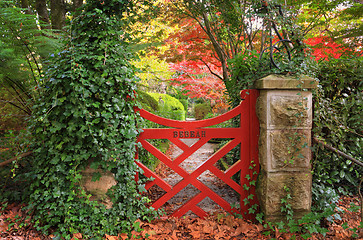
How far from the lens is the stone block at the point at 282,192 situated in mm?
2438

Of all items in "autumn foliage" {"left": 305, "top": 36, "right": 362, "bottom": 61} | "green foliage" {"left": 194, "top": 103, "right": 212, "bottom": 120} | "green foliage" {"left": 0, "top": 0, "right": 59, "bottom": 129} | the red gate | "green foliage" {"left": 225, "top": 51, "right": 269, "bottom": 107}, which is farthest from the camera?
"green foliage" {"left": 194, "top": 103, "right": 212, "bottom": 120}

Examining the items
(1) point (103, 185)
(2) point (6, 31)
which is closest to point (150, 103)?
(2) point (6, 31)

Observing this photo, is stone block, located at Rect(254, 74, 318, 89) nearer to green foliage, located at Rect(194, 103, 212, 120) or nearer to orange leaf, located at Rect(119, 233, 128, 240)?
orange leaf, located at Rect(119, 233, 128, 240)

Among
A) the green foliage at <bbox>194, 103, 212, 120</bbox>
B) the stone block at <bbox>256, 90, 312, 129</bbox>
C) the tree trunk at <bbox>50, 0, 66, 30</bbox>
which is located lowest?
the green foliage at <bbox>194, 103, 212, 120</bbox>

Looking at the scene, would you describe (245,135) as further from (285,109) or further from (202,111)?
(202,111)

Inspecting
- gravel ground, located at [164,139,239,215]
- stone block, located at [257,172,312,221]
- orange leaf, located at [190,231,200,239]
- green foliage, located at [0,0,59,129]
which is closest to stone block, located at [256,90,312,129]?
stone block, located at [257,172,312,221]

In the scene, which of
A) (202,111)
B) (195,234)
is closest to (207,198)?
(195,234)

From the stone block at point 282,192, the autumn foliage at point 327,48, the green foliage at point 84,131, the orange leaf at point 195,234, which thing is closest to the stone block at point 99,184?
the green foliage at point 84,131

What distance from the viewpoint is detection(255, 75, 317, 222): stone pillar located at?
7.82 ft

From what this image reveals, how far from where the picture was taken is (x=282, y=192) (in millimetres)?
2457

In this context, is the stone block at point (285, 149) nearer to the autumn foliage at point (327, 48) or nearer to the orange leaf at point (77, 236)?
the orange leaf at point (77, 236)

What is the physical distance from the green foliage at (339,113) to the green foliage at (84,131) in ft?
6.97

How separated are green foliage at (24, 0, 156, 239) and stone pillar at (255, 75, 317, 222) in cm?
141

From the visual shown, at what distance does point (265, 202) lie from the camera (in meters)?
2.45
